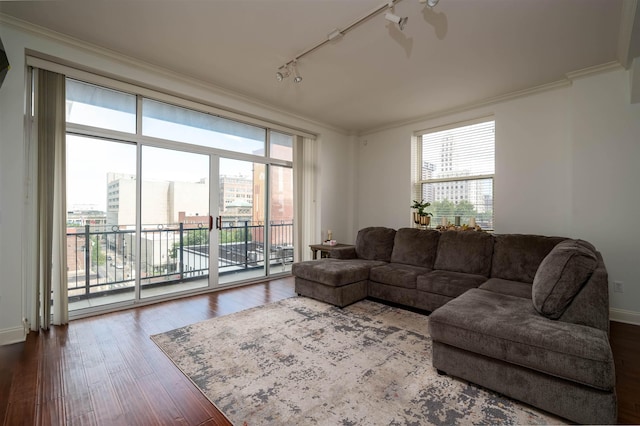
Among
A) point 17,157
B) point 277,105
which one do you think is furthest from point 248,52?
point 17,157

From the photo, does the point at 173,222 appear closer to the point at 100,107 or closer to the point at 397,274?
the point at 100,107

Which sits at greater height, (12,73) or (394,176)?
(12,73)

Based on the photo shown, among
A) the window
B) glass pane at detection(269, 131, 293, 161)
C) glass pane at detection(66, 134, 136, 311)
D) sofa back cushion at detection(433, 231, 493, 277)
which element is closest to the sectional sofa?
sofa back cushion at detection(433, 231, 493, 277)

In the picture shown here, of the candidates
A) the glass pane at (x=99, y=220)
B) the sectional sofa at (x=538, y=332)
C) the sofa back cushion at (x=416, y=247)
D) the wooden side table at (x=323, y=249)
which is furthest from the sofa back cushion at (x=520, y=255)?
the glass pane at (x=99, y=220)

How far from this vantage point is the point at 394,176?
537 centimetres

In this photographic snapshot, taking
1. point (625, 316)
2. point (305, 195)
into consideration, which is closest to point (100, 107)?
point (305, 195)

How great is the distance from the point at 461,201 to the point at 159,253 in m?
4.73

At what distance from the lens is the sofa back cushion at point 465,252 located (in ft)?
11.1

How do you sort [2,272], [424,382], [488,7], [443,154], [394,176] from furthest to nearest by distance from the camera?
[394,176] < [443,154] < [2,272] < [488,7] < [424,382]

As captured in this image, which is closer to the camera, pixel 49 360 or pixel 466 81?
pixel 49 360

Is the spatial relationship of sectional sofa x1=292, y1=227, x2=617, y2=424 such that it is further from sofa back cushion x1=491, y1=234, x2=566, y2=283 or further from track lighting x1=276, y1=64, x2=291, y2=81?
track lighting x1=276, y1=64, x2=291, y2=81

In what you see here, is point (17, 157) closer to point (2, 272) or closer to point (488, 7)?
point (2, 272)

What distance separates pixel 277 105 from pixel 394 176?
249 centimetres

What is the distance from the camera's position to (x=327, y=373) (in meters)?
2.06
